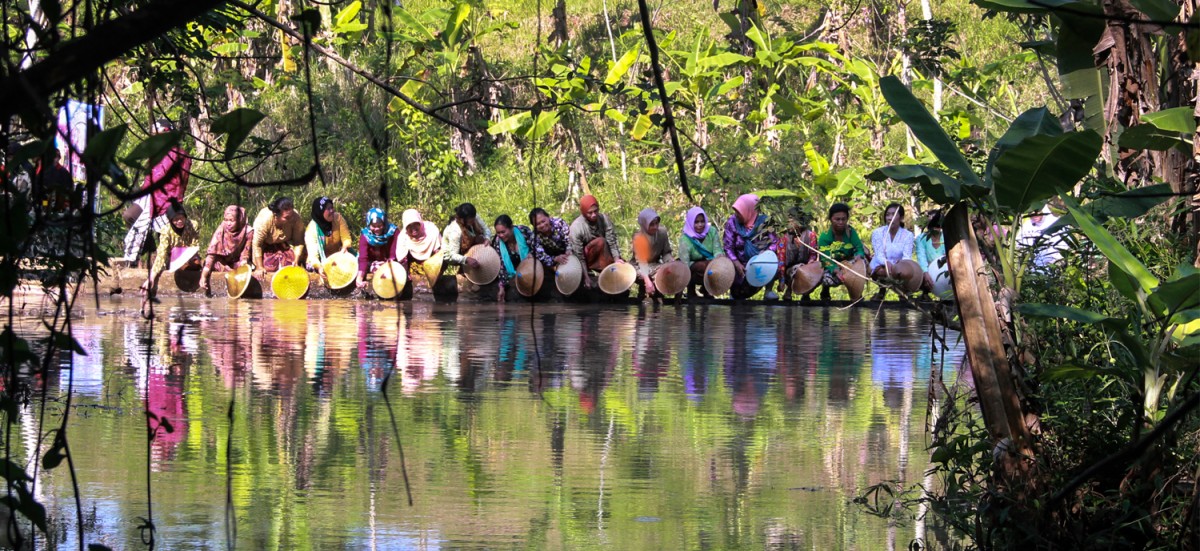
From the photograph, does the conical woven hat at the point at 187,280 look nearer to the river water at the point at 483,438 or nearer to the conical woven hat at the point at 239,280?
the conical woven hat at the point at 239,280

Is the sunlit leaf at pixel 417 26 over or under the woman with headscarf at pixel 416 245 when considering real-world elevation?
over

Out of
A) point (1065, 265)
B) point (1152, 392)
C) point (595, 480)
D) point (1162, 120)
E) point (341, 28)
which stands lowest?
point (595, 480)

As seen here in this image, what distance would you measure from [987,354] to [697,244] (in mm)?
14201

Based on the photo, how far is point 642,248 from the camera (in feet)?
63.0

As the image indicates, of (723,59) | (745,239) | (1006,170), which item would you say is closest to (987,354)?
(1006,170)

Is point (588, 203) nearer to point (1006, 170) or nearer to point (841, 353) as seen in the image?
point (841, 353)

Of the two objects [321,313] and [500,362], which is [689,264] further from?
[500,362]

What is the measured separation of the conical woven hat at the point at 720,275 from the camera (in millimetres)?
18969

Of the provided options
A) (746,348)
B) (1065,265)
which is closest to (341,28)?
(746,348)

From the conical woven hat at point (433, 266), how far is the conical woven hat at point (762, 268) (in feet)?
11.8

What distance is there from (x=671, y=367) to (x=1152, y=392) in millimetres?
6767

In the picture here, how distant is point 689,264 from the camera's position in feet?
63.1

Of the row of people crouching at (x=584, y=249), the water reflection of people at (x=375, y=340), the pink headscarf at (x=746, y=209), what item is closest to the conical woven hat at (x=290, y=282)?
the row of people crouching at (x=584, y=249)

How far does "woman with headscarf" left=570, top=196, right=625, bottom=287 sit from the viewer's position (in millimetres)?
19031
